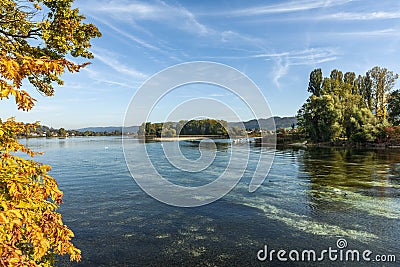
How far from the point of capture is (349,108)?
219ft

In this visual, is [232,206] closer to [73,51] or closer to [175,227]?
[175,227]

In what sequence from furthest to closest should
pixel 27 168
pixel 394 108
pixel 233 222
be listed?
pixel 394 108 → pixel 233 222 → pixel 27 168

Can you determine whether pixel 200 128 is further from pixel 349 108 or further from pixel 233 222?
pixel 233 222

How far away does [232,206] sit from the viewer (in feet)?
54.8

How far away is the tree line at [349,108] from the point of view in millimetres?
60812

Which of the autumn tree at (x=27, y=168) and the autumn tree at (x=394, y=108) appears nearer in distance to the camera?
the autumn tree at (x=27, y=168)

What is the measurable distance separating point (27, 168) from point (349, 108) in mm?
75851

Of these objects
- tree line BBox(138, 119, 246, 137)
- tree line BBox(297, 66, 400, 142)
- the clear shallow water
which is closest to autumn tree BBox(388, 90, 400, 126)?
tree line BBox(297, 66, 400, 142)

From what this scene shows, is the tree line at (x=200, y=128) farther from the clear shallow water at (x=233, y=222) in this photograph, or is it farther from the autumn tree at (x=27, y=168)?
the autumn tree at (x=27, y=168)

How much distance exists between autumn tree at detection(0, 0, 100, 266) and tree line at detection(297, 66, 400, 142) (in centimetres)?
6728

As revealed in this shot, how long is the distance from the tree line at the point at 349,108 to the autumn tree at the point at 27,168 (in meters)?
67.3

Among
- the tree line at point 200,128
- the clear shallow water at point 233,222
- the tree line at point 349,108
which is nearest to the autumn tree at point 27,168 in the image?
the clear shallow water at point 233,222

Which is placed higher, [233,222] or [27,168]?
[27,168]

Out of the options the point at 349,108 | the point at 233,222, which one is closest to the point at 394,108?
the point at 349,108
